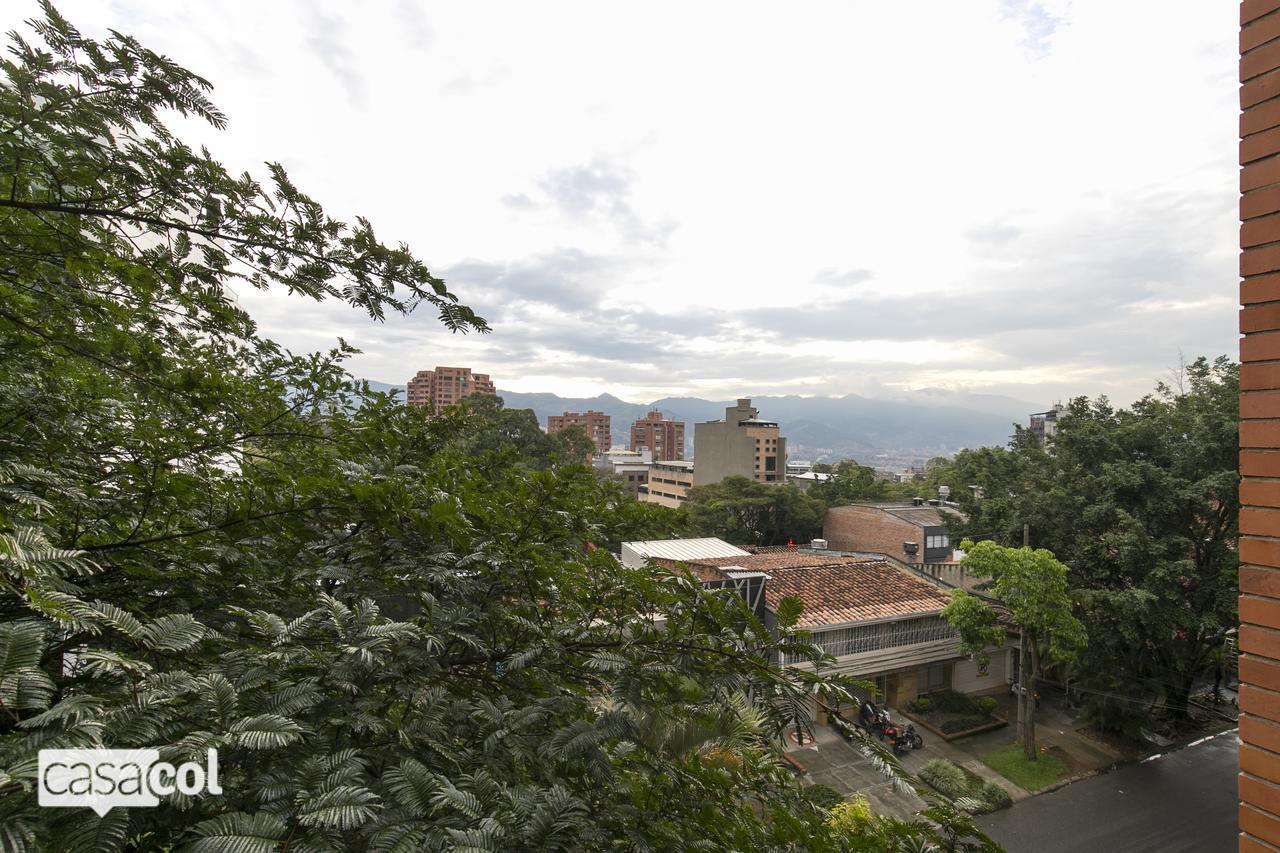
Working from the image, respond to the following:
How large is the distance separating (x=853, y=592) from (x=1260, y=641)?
48.3ft

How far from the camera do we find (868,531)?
30641 millimetres

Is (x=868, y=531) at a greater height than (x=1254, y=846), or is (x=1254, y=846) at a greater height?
(x=1254, y=846)

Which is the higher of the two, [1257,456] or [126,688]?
[1257,456]

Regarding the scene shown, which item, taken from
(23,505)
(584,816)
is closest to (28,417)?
(23,505)

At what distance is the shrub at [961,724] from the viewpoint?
49.5 ft

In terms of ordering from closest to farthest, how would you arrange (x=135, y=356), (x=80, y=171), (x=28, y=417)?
(x=80, y=171) → (x=28, y=417) → (x=135, y=356)

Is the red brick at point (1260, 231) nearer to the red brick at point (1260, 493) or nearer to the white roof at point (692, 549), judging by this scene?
the red brick at point (1260, 493)

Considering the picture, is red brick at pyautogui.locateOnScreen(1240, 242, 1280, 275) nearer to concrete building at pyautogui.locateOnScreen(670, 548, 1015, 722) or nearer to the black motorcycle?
concrete building at pyautogui.locateOnScreen(670, 548, 1015, 722)

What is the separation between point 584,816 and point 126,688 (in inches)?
48.8

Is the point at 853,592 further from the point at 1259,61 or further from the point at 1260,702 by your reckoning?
the point at 1259,61

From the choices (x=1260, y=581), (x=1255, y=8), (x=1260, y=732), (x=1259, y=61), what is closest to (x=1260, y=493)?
(x=1260, y=581)

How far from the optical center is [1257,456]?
2.29 metres

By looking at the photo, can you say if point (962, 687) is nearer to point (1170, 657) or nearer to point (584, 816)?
point (1170, 657)

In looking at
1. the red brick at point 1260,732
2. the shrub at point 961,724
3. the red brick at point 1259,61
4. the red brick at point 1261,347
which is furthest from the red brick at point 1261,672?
the shrub at point 961,724
